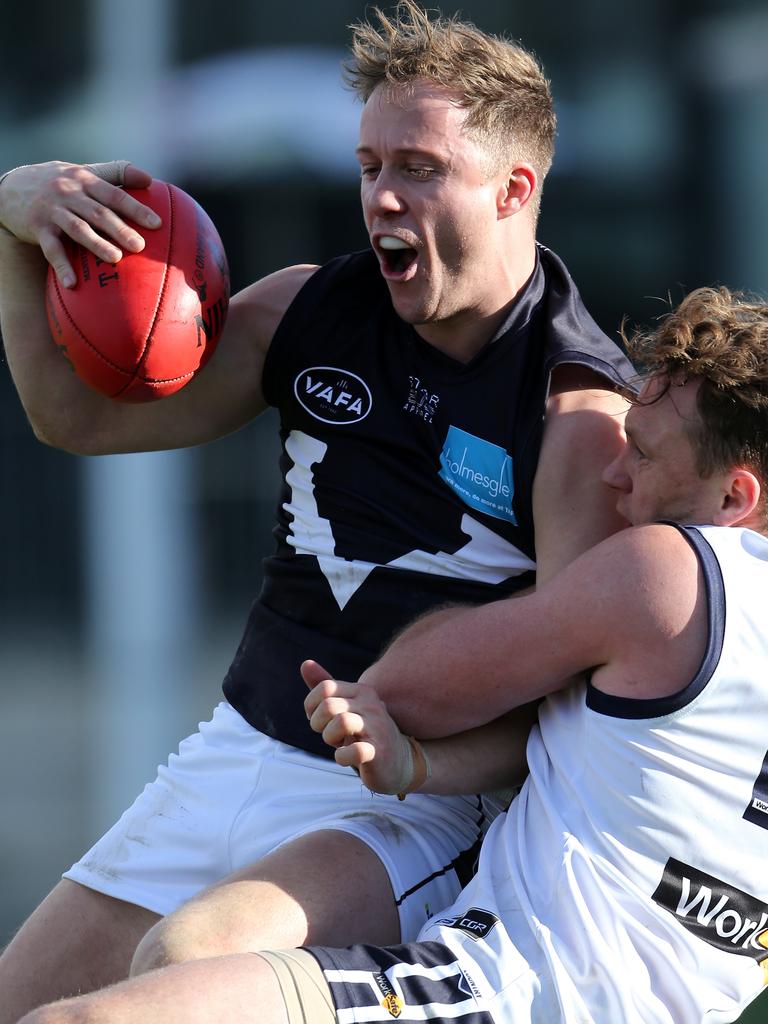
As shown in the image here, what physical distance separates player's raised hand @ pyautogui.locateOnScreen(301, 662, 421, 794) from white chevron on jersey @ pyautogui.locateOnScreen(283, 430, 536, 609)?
1.42ft

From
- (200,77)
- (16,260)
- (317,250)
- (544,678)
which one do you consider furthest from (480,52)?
(317,250)

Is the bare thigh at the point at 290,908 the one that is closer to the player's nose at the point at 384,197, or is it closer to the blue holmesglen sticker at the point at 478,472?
the blue holmesglen sticker at the point at 478,472

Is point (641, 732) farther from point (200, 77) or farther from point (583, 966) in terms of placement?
point (200, 77)

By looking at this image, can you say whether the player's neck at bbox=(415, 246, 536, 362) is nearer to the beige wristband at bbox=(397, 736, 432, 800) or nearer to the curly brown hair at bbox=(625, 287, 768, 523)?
the curly brown hair at bbox=(625, 287, 768, 523)

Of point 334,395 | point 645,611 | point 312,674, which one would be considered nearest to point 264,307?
point 334,395

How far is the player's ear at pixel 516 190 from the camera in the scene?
324 centimetres

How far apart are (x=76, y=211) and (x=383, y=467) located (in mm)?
802

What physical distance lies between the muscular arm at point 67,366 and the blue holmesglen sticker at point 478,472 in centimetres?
51

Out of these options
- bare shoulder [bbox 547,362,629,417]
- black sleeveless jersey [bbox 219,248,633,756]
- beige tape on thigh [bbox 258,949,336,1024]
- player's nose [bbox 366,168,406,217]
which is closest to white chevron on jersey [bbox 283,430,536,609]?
black sleeveless jersey [bbox 219,248,633,756]

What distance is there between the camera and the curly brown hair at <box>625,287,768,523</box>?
9.08 ft

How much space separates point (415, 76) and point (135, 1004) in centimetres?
187

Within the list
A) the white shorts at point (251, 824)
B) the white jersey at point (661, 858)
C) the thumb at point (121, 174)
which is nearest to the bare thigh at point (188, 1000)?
the white jersey at point (661, 858)

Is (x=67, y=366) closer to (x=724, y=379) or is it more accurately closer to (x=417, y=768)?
(x=417, y=768)

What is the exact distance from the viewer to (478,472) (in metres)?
3.07
